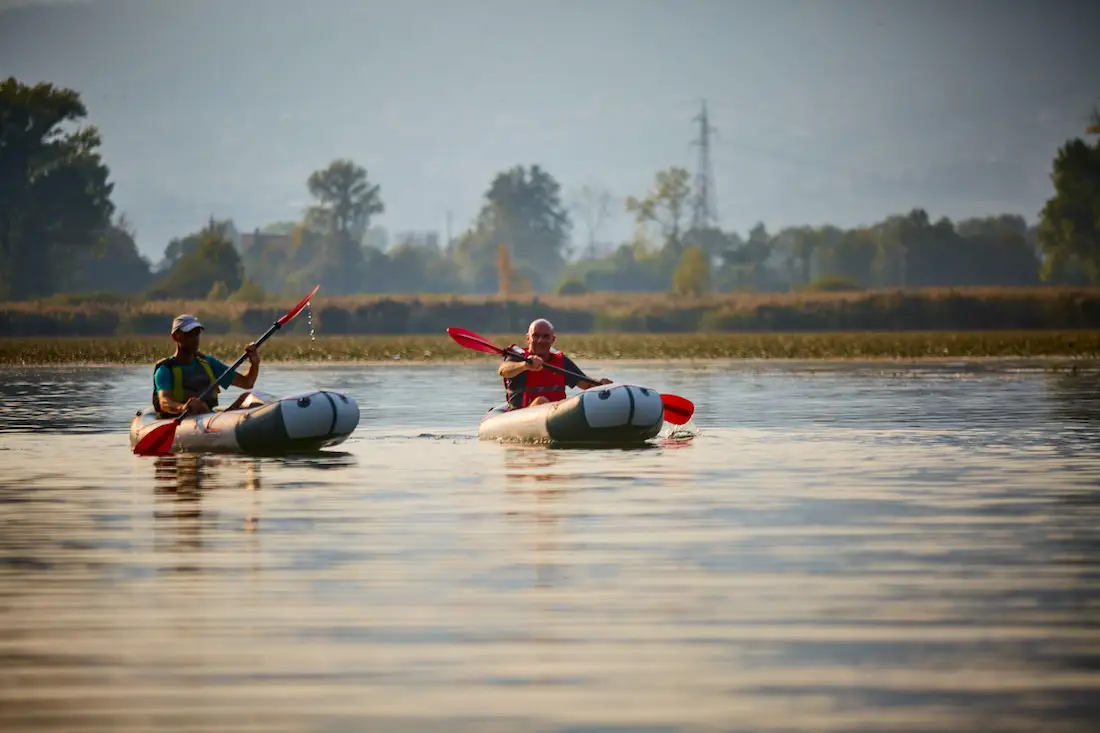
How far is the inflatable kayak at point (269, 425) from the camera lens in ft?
67.6

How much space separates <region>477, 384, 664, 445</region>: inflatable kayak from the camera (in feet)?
69.7

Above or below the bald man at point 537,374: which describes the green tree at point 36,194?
above

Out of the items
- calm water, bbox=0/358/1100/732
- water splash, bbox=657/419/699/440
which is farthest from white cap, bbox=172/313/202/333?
water splash, bbox=657/419/699/440

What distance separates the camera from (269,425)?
20.5 meters

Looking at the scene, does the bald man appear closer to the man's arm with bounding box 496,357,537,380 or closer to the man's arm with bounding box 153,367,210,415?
the man's arm with bounding box 496,357,537,380

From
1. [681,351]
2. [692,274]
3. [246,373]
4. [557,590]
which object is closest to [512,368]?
[246,373]

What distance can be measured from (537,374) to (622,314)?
93.8m

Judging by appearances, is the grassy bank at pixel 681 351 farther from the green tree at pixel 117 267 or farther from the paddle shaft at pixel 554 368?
the green tree at pixel 117 267

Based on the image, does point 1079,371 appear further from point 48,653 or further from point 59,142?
point 59,142

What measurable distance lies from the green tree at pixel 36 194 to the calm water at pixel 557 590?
119720 mm

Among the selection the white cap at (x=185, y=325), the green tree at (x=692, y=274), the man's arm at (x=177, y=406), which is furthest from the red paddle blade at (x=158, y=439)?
the green tree at (x=692, y=274)

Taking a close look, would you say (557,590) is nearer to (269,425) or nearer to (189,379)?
(269,425)

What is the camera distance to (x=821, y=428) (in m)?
25.5

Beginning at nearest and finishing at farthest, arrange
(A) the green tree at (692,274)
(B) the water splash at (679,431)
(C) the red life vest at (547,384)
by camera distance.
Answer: (C) the red life vest at (547,384)
(B) the water splash at (679,431)
(A) the green tree at (692,274)
